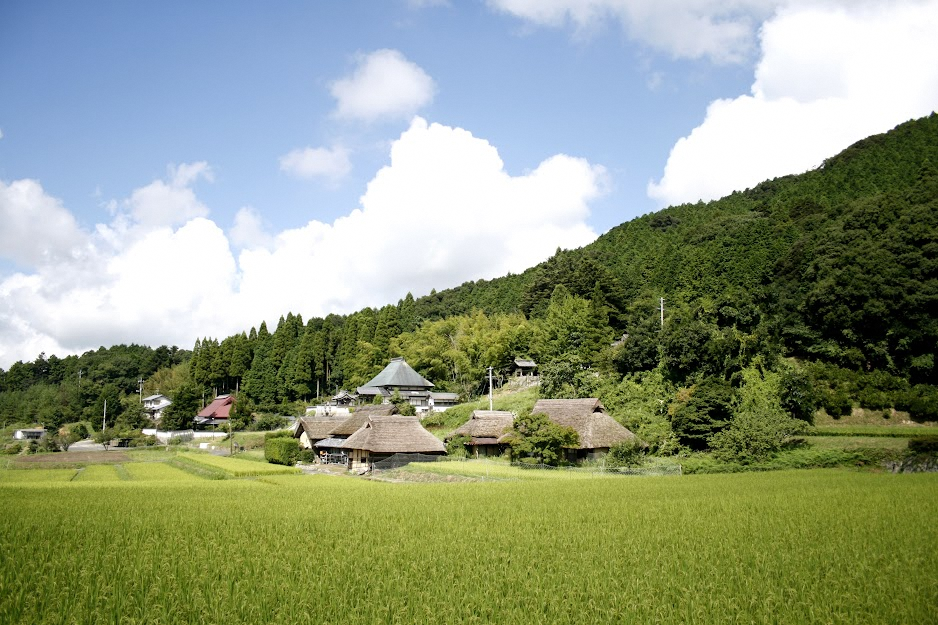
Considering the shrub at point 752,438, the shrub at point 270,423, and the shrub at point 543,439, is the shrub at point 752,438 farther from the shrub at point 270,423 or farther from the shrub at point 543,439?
the shrub at point 270,423

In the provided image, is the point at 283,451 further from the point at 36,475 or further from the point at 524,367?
the point at 524,367

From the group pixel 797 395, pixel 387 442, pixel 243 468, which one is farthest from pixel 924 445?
pixel 243 468

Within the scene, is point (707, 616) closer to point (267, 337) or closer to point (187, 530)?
point (187, 530)

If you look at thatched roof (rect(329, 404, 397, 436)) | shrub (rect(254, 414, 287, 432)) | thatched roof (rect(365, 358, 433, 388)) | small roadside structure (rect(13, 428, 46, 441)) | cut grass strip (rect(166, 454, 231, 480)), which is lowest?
cut grass strip (rect(166, 454, 231, 480))

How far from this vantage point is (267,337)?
66438 millimetres

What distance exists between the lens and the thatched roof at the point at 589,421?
92.5 feet

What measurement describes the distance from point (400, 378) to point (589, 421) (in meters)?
22.6

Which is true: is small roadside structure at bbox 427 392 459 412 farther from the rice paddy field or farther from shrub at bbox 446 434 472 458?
the rice paddy field

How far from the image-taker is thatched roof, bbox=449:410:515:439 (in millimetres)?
32719

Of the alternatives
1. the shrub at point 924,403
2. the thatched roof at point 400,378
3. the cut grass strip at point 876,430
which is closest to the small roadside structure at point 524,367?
the thatched roof at point 400,378

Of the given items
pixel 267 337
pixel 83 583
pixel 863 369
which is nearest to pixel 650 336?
pixel 863 369

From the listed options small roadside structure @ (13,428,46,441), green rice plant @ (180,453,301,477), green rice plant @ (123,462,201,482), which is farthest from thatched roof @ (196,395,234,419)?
green rice plant @ (180,453,301,477)

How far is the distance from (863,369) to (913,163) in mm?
33682

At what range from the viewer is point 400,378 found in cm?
4850
